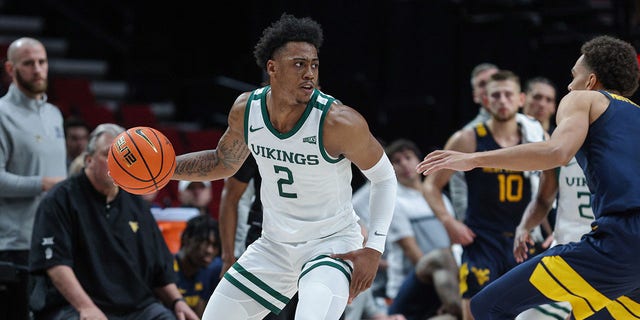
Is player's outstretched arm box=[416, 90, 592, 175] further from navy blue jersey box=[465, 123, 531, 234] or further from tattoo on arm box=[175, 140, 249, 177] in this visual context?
navy blue jersey box=[465, 123, 531, 234]

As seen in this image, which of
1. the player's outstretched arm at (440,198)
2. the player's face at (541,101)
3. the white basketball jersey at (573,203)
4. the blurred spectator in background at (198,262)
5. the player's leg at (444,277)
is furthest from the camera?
the player's face at (541,101)

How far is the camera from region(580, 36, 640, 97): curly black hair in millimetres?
4848

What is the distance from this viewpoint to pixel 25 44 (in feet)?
22.7

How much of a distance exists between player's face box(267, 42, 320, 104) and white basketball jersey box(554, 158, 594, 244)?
2081 millimetres

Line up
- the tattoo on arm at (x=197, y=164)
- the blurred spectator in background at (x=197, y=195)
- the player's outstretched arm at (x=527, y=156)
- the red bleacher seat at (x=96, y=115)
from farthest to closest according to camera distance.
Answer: the red bleacher seat at (x=96, y=115)
the blurred spectator in background at (x=197, y=195)
the tattoo on arm at (x=197, y=164)
the player's outstretched arm at (x=527, y=156)

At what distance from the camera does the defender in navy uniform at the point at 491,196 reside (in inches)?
267

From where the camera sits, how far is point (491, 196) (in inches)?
273

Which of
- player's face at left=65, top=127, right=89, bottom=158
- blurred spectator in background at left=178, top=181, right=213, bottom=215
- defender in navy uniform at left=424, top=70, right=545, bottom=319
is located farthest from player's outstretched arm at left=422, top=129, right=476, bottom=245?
player's face at left=65, top=127, right=89, bottom=158

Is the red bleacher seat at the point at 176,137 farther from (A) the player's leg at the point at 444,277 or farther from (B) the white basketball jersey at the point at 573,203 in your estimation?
(B) the white basketball jersey at the point at 573,203

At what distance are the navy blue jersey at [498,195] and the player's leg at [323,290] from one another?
97.2 inches

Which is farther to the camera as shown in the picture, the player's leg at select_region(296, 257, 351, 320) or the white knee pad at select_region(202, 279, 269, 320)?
the white knee pad at select_region(202, 279, 269, 320)

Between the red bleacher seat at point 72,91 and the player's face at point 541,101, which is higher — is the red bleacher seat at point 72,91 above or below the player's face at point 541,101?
below

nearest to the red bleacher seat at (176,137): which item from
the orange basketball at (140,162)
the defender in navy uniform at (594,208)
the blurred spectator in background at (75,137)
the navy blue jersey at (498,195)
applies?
the blurred spectator in background at (75,137)

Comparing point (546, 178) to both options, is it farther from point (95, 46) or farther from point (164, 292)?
point (95, 46)
